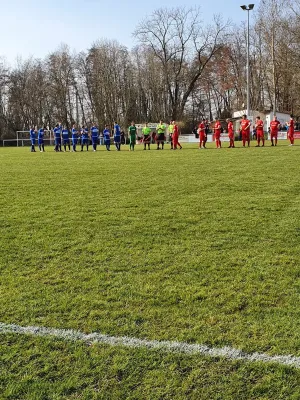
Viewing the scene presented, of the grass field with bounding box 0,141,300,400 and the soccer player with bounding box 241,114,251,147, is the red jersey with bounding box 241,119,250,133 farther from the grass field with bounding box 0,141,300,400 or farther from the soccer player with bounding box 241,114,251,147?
the grass field with bounding box 0,141,300,400

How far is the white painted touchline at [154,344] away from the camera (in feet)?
9.30

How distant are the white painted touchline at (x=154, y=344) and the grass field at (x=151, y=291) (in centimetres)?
7

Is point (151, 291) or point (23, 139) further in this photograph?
point (23, 139)

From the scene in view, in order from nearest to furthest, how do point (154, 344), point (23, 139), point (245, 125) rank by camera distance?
1. point (154, 344)
2. point (245, 125)
3. point (23, 139)

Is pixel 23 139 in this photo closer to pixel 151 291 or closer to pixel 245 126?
pixel 245 126

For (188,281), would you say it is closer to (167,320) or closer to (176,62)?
(167,320)

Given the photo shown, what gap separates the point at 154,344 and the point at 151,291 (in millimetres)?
987

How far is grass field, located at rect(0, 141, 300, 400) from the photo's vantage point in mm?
2668

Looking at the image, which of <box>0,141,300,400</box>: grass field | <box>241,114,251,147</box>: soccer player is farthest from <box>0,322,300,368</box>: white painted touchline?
<box>241,114,251,147</box>: soccer player

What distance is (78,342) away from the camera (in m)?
3.11

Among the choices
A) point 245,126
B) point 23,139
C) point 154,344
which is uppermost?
point 23,139

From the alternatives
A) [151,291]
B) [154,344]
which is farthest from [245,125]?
[154,344]

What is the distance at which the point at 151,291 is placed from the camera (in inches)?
158

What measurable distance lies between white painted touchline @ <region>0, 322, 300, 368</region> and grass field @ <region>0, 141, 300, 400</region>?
7cm
